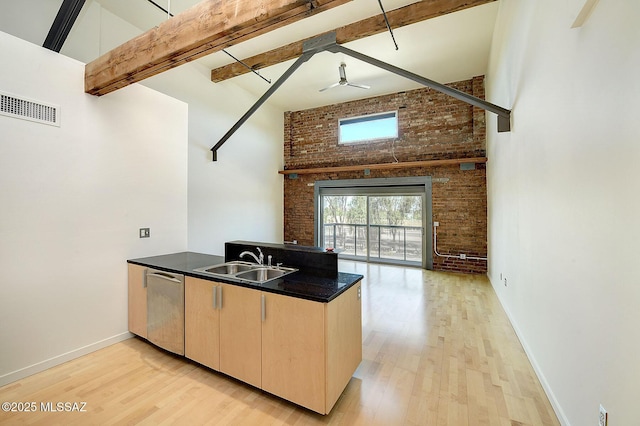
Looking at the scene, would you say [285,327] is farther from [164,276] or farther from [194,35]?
[194,35]

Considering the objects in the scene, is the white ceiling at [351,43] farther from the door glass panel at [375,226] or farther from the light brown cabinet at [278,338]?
the light brown cabinet at [278,338]

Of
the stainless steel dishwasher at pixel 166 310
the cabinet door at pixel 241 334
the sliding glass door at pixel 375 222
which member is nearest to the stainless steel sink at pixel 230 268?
the stainless steel dishwasher at pixel 166 310

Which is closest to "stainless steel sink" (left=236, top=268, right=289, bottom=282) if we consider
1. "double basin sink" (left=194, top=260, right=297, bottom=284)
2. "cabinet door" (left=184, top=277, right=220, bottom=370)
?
"double basin sink" (left=194, top=260, right=297, bottom=284)

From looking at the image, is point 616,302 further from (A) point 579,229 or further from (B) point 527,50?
(B) point 527,50

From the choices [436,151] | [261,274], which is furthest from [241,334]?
[436,151]

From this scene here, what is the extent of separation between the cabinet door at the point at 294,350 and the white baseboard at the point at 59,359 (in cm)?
202

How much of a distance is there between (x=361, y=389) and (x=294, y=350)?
74 cm

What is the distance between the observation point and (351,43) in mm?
4469

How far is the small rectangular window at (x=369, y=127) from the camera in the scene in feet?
21.6

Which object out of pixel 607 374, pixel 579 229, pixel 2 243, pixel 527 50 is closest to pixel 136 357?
pixel 2 243

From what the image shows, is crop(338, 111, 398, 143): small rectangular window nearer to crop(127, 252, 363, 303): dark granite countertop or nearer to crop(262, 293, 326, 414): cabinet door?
crop(127, 252, 363, 303): dark granite countertop

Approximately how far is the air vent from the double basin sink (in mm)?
1959

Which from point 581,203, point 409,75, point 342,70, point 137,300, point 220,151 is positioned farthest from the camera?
point 220,151

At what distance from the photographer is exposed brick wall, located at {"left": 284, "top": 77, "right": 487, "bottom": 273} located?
5660 millimetres
